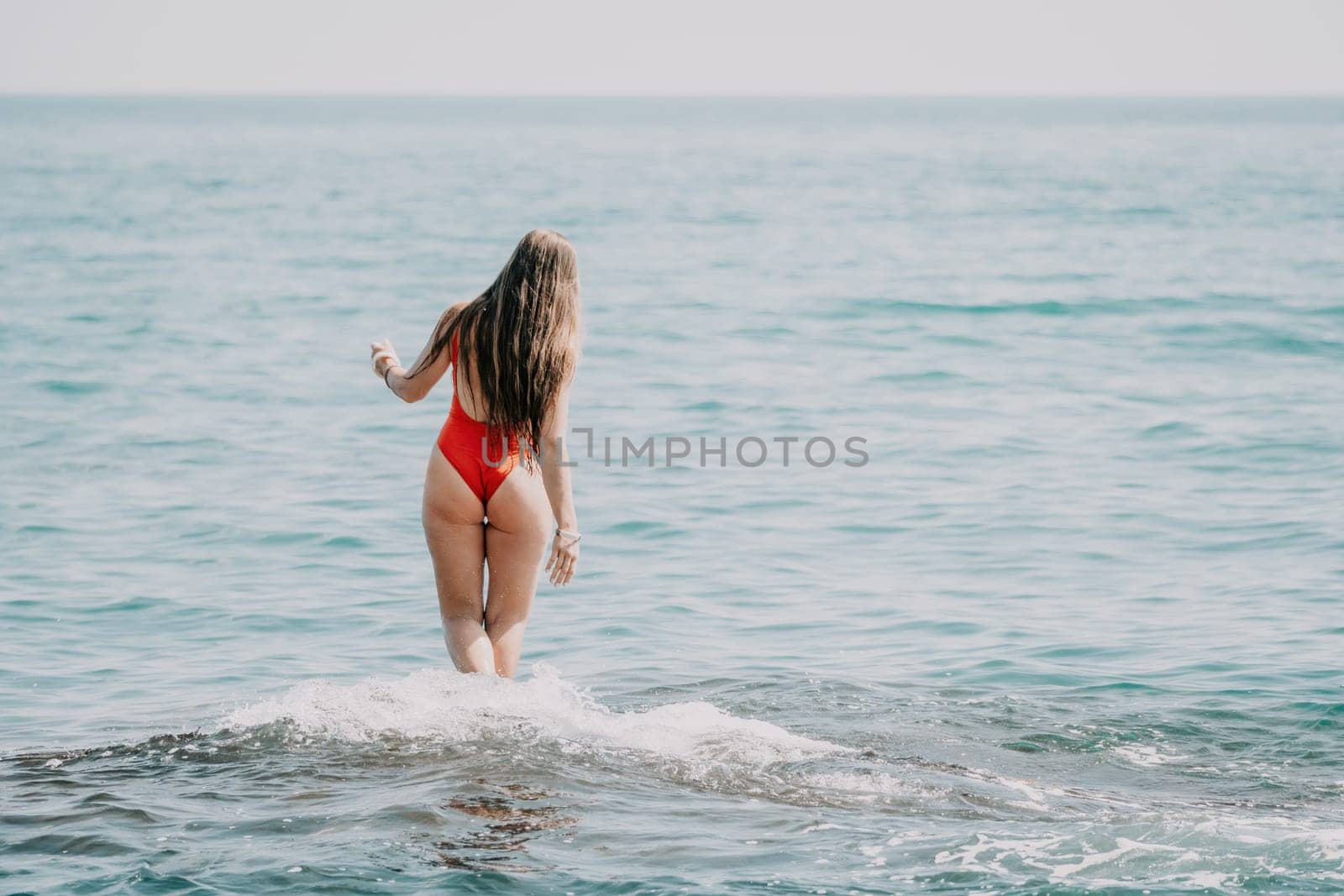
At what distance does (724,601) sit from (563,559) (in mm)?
3232

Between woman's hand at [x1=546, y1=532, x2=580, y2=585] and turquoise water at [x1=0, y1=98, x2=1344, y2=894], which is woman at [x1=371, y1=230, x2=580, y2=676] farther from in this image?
turquoise water at [x1=0, y1=98, x2=1344, y2=894]

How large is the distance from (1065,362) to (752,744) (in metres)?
13.3

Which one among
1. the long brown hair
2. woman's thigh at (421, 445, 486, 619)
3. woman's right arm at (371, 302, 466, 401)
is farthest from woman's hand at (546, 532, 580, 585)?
woman's right arm at (371, 302, 466, 401)

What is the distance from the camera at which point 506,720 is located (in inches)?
219

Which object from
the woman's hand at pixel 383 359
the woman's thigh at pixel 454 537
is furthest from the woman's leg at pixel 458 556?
the woman's hand at pixel 383 359

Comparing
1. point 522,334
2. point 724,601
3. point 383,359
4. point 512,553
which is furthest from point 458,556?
point 724,601

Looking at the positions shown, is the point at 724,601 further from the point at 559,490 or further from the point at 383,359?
the point at 383,359

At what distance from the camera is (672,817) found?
4.80m

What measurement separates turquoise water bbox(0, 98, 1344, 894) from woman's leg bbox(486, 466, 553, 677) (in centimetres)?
24

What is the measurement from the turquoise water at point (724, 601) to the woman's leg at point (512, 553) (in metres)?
0.24

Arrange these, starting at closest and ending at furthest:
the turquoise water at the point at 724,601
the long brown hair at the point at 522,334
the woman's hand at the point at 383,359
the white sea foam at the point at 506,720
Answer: the turquoise water at the point at 724,601
the long brown hair at the point at 522,334
the white sea foam at the point at 506,720
the woman's hand at the point at 383,359

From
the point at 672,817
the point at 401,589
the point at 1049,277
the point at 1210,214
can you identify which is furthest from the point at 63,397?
the point at 1210,214

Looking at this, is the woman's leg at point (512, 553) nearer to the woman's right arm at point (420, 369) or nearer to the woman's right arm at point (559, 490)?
the woman's right arm at point (559, 490)

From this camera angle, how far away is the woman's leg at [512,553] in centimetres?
555
